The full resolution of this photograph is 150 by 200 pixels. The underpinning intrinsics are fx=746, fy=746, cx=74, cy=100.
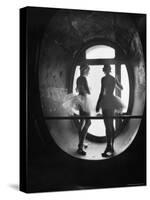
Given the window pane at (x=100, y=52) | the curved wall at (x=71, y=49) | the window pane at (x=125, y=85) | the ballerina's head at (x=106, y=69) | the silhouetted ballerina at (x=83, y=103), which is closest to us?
the curved wall at (x=71, y=49)

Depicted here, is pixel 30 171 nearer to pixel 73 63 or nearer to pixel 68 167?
pixel 68 167

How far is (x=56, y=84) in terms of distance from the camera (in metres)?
11.3

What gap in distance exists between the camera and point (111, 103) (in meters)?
11.7

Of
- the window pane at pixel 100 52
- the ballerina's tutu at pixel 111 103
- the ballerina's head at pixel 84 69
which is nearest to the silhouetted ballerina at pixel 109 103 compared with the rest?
the ballerina's tutu at pixel 111 103

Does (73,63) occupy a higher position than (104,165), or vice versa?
(73,63)

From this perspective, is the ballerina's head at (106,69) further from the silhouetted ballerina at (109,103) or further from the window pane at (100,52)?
the window pane at (100,52)

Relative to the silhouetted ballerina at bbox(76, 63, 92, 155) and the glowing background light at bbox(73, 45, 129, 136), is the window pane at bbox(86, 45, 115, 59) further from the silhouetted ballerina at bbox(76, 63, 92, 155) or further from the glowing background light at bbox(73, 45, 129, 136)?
the silhouetted ballerina at bbox(76, 63, 92, 155)

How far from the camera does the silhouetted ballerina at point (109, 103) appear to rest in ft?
38.2

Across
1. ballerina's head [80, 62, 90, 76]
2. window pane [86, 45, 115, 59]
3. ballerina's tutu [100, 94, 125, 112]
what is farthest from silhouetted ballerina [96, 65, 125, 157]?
ballerina's head [80, 62, 90, 76]

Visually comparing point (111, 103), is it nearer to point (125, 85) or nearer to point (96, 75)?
point (125, 85)

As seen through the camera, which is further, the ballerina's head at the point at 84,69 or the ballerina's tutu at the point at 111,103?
the ballerina's tutu at the point at 111,103

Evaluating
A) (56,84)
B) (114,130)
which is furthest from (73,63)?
(114,130)

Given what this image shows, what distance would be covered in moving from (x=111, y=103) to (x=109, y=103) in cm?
4

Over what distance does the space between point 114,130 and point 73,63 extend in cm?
128
